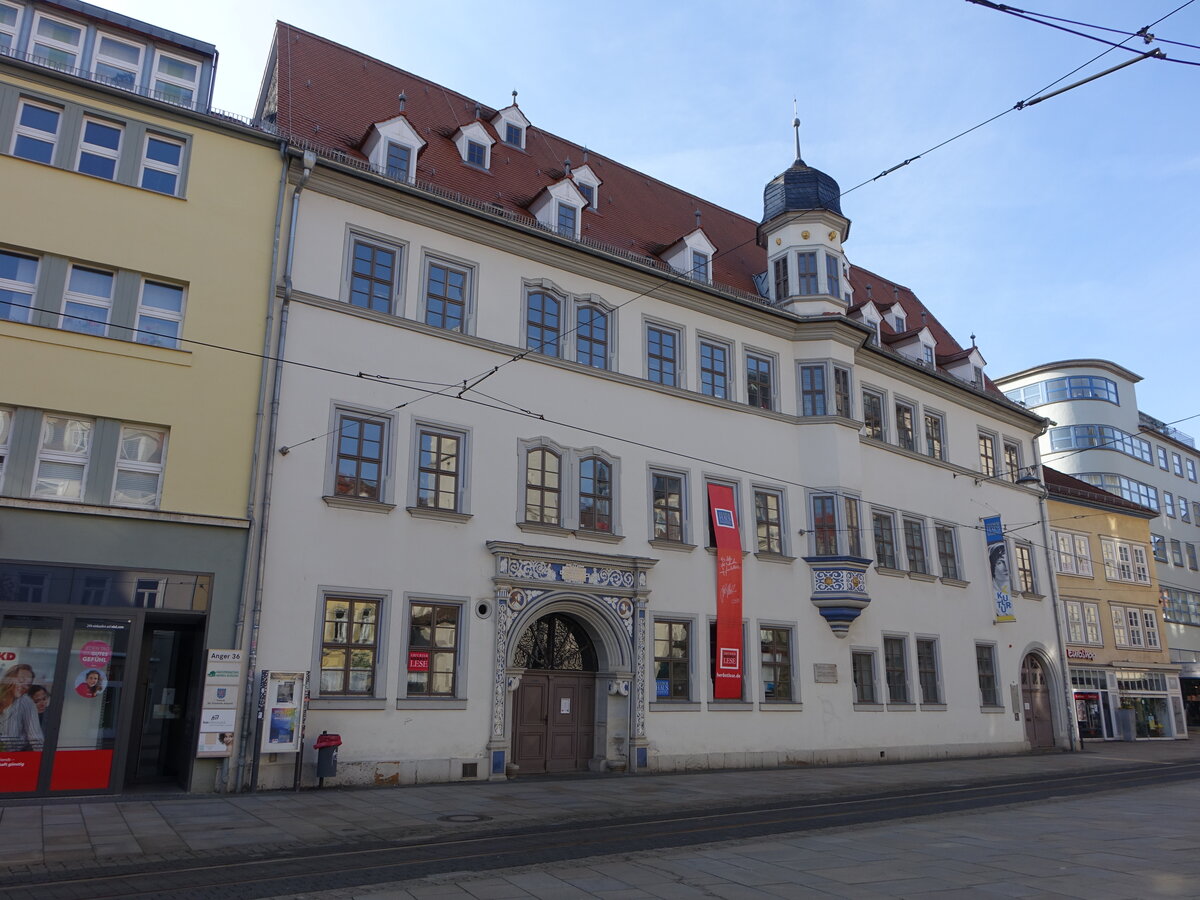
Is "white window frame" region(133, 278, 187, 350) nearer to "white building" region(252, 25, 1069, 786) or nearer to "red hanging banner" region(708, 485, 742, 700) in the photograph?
"white building" region(252, 25, 1069, 786)

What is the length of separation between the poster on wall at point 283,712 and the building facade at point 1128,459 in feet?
146

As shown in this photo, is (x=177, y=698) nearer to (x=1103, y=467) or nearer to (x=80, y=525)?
(x=80, y=525)

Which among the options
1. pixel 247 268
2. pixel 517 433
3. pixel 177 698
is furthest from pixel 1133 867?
pixel 247 268

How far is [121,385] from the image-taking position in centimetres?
1673

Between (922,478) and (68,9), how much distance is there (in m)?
25.6

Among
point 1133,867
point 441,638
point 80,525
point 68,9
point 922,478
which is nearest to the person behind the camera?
point 1133,867

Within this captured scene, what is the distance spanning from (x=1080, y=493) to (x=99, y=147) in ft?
130

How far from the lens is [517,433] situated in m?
21.4

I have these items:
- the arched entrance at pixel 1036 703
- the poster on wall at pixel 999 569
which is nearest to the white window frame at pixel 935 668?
the poster on wall at pixel 999 569

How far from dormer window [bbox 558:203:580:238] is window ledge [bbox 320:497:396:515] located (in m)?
8.90

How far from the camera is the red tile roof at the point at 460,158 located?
22.6 meters

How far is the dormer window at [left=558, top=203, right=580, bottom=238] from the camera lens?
2397 cm

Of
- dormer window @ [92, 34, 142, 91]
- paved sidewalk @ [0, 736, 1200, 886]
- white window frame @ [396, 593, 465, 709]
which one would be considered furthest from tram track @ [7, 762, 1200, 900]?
dormer window @ [92, 34, 142, 91]

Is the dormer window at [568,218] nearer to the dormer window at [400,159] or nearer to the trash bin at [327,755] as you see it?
the dormer window at [400,159]
